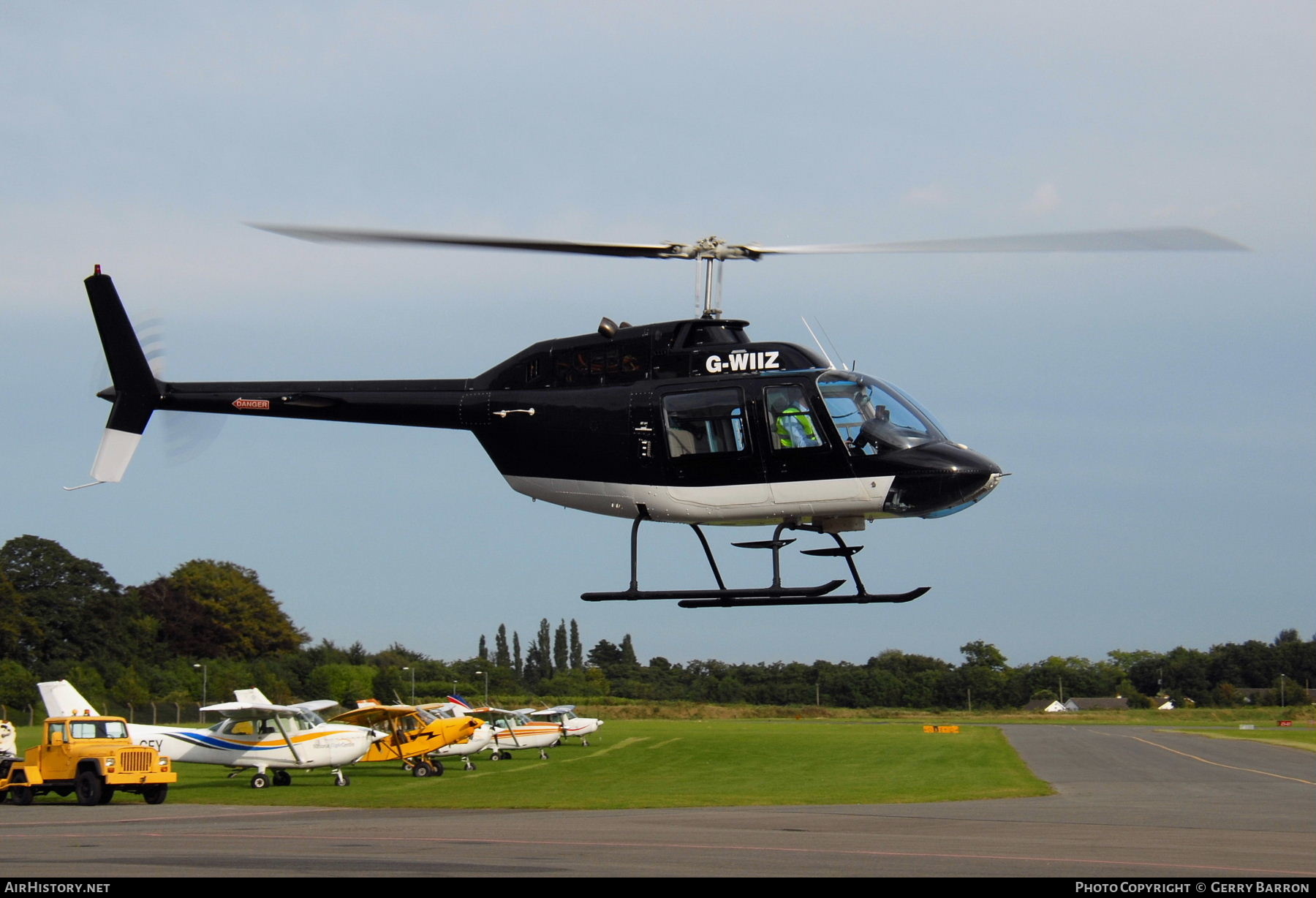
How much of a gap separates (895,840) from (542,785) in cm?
1720

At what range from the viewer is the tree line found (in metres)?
87.4

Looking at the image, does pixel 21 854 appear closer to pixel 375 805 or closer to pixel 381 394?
pixel 381 394

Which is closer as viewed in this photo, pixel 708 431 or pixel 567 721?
pixel 708 431

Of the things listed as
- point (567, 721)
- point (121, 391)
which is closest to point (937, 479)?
point (121, 391)

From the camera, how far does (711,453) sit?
13.6 m

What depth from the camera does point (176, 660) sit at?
306 feet

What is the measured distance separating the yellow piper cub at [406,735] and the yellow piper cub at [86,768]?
9.91m

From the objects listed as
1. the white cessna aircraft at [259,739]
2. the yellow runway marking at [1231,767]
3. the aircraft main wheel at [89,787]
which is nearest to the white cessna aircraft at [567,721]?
the white cessna aircraft at [259,739]

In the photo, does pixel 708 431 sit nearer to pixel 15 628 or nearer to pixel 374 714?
pixel 374 714

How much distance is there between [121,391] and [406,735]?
75.2ft

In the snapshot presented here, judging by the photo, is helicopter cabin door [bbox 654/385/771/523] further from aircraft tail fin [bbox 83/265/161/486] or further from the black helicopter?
aircraft tail fin [bbox 83/265/161/486]

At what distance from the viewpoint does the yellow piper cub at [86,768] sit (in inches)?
1083

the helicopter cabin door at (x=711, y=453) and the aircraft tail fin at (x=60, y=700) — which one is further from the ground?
the helicopter cabin door at (x=711, y=453)

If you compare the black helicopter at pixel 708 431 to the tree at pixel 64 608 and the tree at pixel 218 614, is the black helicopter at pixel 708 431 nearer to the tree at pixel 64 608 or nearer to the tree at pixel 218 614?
the tree at pixel 64 608
